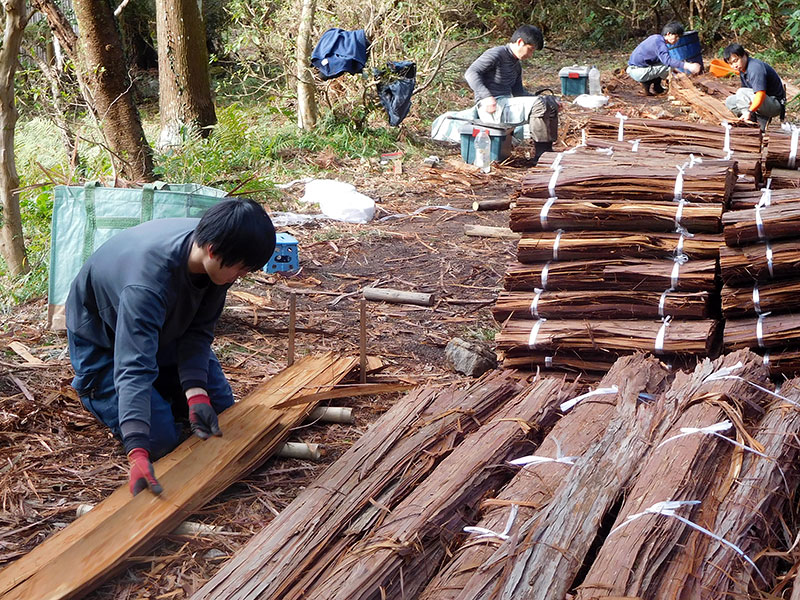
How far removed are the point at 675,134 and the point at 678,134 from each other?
0.03 metres

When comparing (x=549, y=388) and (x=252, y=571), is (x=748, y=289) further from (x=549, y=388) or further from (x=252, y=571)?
(x=252, y=571)

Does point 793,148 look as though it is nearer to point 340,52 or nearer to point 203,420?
point 203,420

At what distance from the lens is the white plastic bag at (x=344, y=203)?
25.9 feet

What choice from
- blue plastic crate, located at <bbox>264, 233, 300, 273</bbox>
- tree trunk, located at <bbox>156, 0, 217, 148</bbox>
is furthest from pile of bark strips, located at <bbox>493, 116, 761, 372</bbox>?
tree trunk, located at <bbox>156, 0, 217, 148</bbox>

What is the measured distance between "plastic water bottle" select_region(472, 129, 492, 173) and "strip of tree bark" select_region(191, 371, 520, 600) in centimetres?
623

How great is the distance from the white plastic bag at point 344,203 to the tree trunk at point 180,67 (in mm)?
1643

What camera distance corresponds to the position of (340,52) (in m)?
9.84

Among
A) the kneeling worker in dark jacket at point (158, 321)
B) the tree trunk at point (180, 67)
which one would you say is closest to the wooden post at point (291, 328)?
the kneeling worker in dark jacket at point (158, 321)

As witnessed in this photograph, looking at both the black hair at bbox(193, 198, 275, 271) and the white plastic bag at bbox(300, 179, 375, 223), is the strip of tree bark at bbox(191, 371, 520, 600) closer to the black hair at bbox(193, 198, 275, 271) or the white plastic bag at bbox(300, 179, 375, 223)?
the black hair at bbox(193, 198, 275, 271)

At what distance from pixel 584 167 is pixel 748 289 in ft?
3.99

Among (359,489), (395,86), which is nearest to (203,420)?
(359,489)

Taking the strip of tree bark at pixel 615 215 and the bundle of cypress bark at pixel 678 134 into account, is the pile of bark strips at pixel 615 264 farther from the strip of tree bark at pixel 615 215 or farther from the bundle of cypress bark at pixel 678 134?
the bundle of cypress bark at pixel 678 134

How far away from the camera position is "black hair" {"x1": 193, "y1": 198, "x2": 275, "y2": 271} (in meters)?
3.12

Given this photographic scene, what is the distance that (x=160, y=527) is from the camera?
297 centimetres
